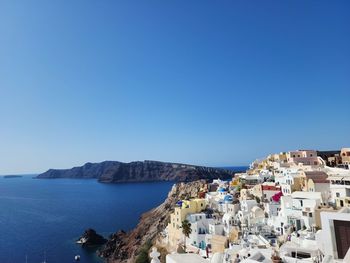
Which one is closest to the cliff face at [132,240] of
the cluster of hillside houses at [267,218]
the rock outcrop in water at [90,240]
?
the rock outcrop in water at [90,240]

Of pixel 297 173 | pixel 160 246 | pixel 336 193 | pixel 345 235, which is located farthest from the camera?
pixel 160 246

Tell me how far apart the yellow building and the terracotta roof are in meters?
18.0

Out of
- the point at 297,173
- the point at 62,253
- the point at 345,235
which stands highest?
the point at 297,173

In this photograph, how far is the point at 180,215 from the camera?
1935 inches

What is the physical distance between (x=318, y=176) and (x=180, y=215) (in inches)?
852

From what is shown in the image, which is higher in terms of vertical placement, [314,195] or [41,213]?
[314,195]

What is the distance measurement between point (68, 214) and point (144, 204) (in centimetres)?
3336

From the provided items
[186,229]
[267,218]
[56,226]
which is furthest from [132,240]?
[267,218]

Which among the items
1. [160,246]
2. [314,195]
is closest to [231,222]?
[314,195]

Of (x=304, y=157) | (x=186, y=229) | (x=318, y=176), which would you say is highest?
(x=304, y=157)

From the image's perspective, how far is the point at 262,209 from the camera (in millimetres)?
43375

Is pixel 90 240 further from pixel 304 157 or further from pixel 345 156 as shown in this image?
pixel 345 156

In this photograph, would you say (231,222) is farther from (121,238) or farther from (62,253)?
(62,253)

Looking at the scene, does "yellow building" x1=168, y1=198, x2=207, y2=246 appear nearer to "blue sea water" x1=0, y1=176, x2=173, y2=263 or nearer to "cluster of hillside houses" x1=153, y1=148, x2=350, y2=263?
"cluster of hillside houses" x1=153, y1=148, x2=350, y2=263
